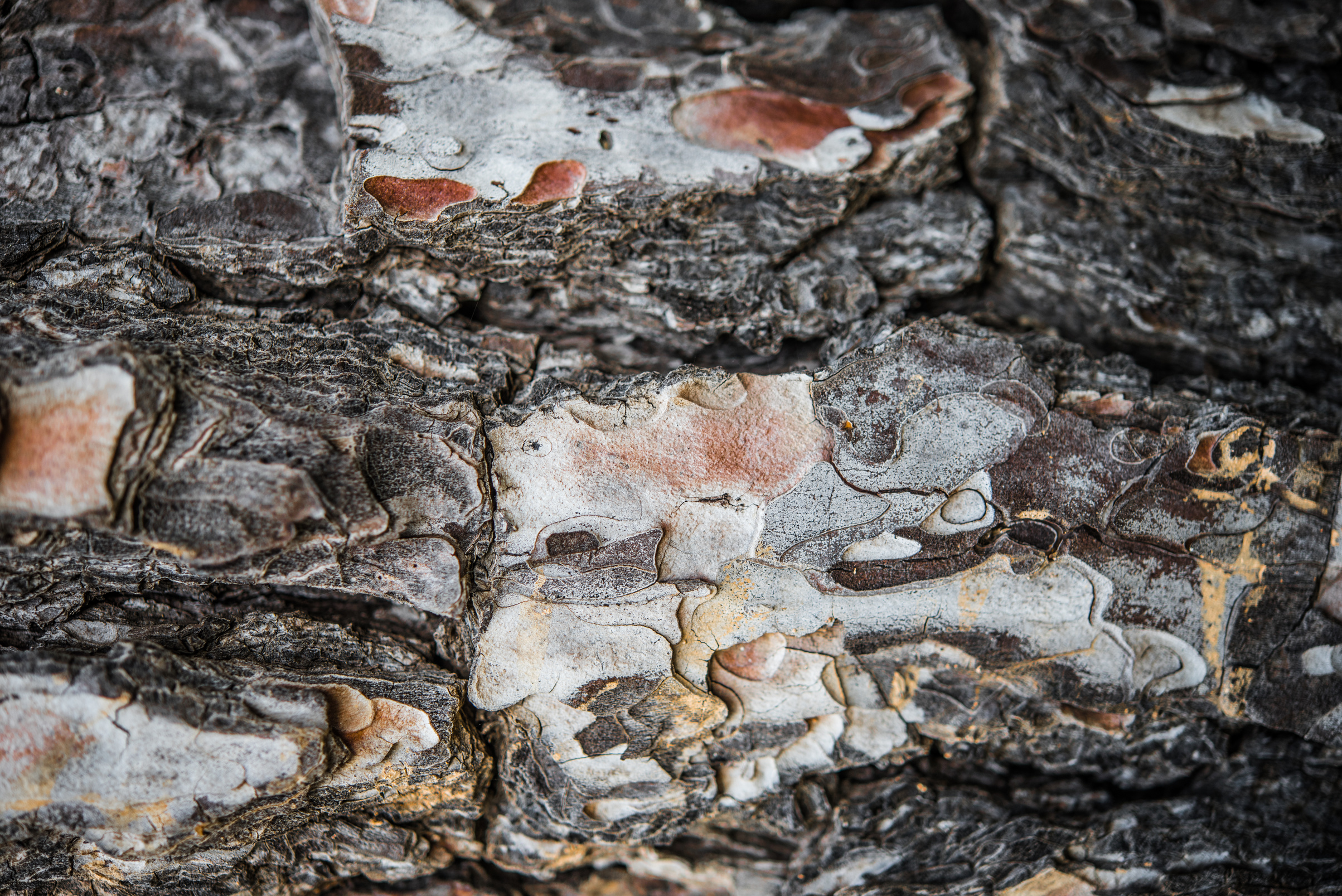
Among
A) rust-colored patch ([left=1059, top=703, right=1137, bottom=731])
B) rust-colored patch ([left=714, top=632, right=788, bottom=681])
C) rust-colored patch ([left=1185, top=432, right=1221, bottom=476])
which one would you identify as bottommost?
rust-colored patch ([left=1059, top=703, right=1137, bottom=731])

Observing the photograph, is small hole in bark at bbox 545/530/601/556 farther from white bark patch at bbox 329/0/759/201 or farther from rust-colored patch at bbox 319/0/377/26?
rust-colored patch at bbox 319/0/377/26

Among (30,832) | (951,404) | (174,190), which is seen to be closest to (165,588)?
(30,832)

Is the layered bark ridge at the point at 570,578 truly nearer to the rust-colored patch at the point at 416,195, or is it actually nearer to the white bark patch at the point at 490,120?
the rust-colored patch at the point at 416,195

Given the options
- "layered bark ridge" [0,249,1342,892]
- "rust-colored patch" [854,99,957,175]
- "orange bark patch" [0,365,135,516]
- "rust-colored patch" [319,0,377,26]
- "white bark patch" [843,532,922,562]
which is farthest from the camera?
"rust-colored patch" [854,99,957,175]

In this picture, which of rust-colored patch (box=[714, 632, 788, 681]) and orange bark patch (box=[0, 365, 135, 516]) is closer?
orange bark patch (box=[0, 365, 135, 516])

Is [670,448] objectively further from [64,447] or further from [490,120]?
[64,447]

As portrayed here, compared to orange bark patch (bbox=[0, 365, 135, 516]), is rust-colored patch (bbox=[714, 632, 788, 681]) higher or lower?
lower

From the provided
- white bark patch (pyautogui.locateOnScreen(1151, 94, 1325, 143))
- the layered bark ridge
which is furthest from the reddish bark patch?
white bark patch (pyautogui.locateOnScreen(1151, 94, 1325, 143))
